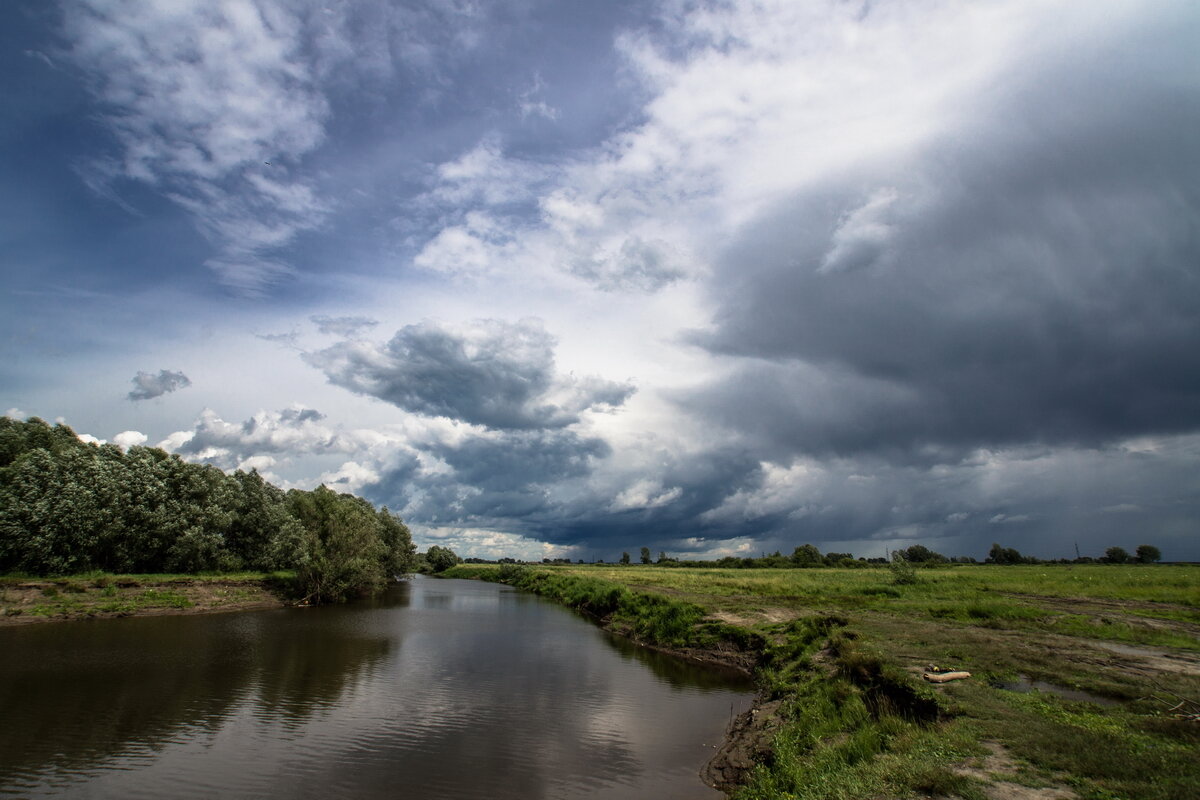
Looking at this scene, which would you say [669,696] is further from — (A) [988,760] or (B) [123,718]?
(B) [123,718]

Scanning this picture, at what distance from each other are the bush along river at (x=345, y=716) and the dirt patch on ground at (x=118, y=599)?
12.5 feet

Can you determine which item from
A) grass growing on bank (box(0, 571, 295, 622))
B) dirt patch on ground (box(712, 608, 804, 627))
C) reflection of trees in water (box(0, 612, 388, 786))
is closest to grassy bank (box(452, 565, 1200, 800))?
dirt patch on ground (box(712, 608, 804, 627))

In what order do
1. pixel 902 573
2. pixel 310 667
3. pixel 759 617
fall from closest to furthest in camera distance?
pixel 310 667, pixel 759 617, pixel 902 573

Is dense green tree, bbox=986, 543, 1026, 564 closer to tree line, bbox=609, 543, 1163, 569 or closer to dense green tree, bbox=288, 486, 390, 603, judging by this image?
tree line, bbox=609, 543, 1163, 569

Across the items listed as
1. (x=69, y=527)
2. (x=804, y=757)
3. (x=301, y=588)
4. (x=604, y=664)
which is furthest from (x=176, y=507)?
(x=804, y=757)

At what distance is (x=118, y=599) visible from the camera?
49.3 metres

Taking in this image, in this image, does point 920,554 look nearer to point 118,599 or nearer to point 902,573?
point 902,573

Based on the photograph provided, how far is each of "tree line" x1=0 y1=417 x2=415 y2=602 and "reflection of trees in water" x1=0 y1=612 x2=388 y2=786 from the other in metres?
11.1

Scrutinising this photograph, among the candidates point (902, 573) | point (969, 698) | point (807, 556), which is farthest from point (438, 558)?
point (969, 698)

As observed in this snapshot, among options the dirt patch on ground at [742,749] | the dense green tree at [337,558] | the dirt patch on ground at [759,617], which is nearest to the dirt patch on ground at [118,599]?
the dense green tree at [337,558]

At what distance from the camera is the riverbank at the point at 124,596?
43.4 meters

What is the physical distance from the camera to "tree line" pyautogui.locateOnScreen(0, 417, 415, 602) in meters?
48.9

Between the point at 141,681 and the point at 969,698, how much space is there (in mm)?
34627

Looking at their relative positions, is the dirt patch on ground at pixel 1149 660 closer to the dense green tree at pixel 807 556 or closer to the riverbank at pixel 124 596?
the riverbank at pixel 124 596
